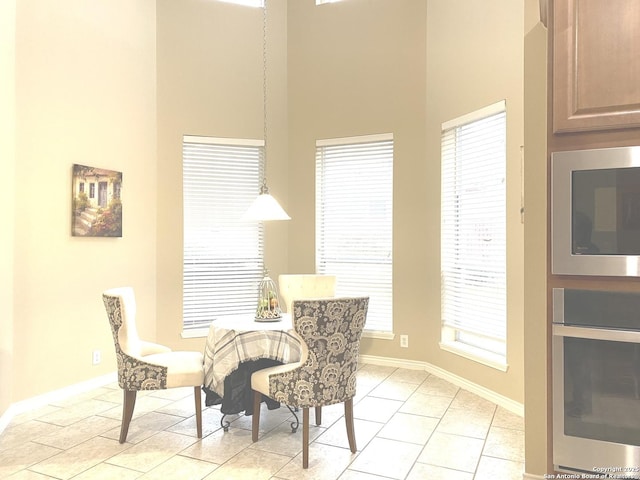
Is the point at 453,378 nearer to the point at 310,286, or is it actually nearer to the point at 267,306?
the point at 310,286

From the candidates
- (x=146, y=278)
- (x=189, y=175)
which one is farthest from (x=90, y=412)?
(x=189, y=175)

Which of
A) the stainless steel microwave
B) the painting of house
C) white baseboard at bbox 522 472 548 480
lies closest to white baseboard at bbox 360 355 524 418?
white baseboard at bbox 522 472 548 480

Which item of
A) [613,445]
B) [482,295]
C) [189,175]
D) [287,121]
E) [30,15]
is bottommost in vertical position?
[613,445]

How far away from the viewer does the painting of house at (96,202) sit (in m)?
4.18

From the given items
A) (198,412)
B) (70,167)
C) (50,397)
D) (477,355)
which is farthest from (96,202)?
(477,355)

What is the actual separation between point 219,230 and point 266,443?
261cm

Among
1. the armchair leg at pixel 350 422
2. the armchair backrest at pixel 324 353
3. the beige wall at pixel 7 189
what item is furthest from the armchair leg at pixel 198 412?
the beige wall at pixel 7 189

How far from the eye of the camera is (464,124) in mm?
4379

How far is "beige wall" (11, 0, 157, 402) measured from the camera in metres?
3.80

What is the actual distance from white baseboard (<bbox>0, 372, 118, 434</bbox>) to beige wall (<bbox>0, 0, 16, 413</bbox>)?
0.09m

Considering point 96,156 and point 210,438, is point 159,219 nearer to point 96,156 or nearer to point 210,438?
point 96,156

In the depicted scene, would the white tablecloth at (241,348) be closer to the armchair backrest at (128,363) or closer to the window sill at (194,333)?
the armchair backrest at (128,363)

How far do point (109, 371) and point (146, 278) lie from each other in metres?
0.96

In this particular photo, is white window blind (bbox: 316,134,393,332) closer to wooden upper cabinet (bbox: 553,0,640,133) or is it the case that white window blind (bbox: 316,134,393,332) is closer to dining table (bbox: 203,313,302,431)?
dining table (bbox: 203,313,302,431)
